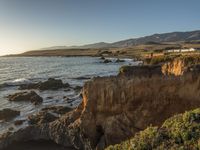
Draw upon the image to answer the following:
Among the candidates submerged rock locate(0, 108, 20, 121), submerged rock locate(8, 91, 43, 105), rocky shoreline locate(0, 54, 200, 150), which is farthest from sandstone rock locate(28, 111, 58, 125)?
submerged rock locate(8, 91, 43, 105)

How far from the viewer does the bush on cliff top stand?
980cm

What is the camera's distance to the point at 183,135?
396 inches

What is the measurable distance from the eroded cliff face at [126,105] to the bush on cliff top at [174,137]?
6971 millimetres

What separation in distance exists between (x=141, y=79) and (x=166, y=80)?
1.39 metres

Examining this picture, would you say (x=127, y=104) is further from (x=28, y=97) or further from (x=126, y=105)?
(x=28, y=97)

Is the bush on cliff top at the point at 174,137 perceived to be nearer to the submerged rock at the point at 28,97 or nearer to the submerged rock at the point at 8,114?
the submerged rock at the point at 8,114

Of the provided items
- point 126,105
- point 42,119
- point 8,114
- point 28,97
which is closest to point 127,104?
point 126,105

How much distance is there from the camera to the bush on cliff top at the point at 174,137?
980 cm

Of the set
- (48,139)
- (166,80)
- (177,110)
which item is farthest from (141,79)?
(48,139)

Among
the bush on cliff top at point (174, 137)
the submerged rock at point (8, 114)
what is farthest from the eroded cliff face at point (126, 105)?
the submerged rock at point (8, 114)

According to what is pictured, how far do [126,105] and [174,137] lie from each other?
350 inches

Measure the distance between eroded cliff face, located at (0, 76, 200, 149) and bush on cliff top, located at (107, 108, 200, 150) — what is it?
6971mm

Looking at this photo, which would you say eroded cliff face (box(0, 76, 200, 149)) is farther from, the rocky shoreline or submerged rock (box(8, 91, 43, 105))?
A: submerged rock (box(8, 91, 43, 105))

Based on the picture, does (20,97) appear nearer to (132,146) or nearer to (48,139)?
(48,139)
